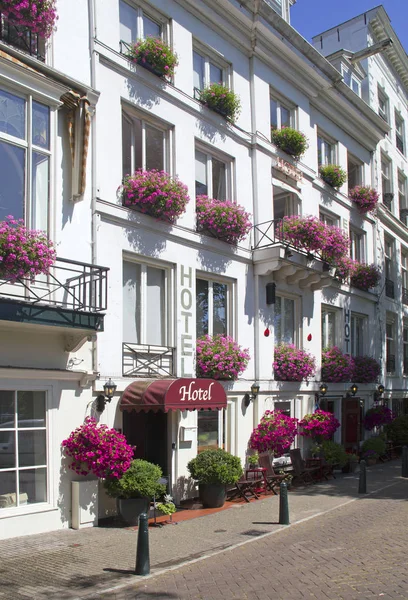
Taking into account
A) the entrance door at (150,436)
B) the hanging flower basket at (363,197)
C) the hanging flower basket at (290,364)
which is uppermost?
the hanging flower basket at (363,197)

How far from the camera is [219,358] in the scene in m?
14.9

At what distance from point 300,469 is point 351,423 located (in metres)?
5.42

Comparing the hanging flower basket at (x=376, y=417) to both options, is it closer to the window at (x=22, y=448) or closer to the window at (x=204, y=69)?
the window at (x=204, y=69)

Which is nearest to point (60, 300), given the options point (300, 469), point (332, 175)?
point (300, 469)

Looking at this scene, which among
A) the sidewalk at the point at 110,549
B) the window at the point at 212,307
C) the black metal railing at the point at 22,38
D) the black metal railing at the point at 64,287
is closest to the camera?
the sidewalk at the point at 110,549

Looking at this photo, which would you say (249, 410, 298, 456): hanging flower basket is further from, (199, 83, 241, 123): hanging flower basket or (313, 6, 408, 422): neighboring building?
(313, 6, 408, 422): neighboring building

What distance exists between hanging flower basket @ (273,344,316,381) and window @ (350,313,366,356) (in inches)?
209

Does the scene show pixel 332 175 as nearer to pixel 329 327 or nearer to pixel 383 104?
pixel 329 327

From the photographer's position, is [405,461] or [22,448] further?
[405,461]

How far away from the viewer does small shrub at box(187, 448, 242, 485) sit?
43.4 ft

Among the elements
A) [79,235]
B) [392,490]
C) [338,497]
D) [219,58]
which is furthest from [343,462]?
[219,58]

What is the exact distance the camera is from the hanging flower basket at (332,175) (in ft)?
70.2

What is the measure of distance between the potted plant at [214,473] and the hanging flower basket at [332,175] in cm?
1144

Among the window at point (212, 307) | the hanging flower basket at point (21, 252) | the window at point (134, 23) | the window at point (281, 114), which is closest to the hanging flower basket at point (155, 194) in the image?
the window at point (212, 307)
